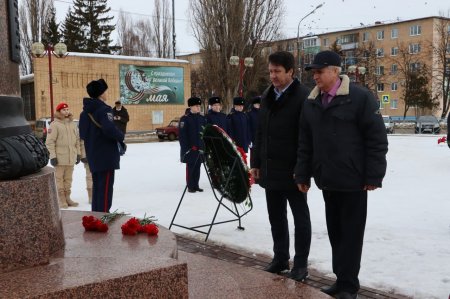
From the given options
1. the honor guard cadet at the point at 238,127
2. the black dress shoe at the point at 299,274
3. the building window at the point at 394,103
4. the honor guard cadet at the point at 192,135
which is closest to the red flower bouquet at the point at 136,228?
the black dress shoe at the point at 299,274

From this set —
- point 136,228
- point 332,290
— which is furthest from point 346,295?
point 136,228

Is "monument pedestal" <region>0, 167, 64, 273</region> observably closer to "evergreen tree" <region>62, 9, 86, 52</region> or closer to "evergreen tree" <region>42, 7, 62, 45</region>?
"evergreen tree" <region>42, 7, 62, 45</region>

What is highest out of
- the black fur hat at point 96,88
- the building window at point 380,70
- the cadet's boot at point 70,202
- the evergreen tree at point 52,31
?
the evergreen tree at point 52,31

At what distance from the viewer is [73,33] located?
4816 centimetres

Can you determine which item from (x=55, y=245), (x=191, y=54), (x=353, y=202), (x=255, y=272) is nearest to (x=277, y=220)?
(x=255, y=272)

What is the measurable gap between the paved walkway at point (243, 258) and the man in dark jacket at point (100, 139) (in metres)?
1.10

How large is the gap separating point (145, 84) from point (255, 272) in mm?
30515

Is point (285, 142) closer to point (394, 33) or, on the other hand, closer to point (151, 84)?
point (151, 84)

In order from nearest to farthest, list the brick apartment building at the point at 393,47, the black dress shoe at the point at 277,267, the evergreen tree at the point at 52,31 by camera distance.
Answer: the black dress shoe at the point at 277,267
the evergreen tree at the point at 52,31
the brick apartment building at the point at 393,47

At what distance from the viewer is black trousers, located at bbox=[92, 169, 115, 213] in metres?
5.93

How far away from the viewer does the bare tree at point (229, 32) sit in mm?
31328

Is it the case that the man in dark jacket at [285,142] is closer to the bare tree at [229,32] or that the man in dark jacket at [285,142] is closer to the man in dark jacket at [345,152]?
the man in dark jacket at [345,152]

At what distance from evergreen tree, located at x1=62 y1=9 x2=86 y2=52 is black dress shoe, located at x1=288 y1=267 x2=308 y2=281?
4736 cm

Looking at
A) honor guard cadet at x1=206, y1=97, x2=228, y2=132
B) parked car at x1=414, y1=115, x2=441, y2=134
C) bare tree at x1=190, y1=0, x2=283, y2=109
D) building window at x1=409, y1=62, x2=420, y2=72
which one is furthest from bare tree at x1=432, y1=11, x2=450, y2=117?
honor guard cadet at x1=206, y1=97, x2=228, y2=132
